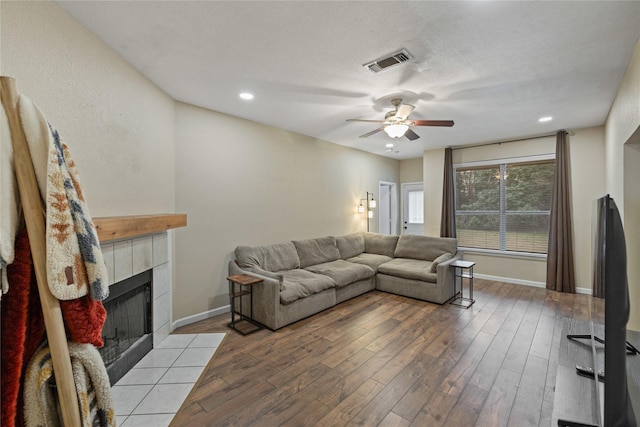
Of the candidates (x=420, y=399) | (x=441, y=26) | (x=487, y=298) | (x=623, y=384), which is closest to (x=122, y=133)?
(x=441, y=26)

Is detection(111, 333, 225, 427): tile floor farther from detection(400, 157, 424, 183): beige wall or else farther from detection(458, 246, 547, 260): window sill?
detection(400, 157, 424, 183): beige wall

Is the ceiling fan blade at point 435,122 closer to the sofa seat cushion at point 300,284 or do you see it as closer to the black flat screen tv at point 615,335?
the black flat screen tv at point 615,335

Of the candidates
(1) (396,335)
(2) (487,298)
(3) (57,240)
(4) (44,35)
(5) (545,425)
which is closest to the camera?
(3) (57,240)

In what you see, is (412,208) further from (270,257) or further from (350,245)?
(270,257)

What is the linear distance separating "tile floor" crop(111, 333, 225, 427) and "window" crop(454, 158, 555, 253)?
5.14 metres

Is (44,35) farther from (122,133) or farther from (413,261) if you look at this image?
(413,261)

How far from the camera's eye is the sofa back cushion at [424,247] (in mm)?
4723

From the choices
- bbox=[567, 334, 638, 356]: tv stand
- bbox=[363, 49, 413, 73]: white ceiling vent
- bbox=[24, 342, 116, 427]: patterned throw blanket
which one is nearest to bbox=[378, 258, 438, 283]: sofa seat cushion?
bbox=[567, 334, 638, 356]: tv stand

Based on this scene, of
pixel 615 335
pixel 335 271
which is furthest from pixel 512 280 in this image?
pixel 615 335

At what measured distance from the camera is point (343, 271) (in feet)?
13.4

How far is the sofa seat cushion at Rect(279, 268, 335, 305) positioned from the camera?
10.5ft

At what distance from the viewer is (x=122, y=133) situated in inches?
91.3

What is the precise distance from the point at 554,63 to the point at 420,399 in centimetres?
301

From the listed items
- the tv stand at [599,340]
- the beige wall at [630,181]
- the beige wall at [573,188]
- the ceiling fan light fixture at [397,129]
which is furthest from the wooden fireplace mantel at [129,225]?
the beige wall at [573,188]
